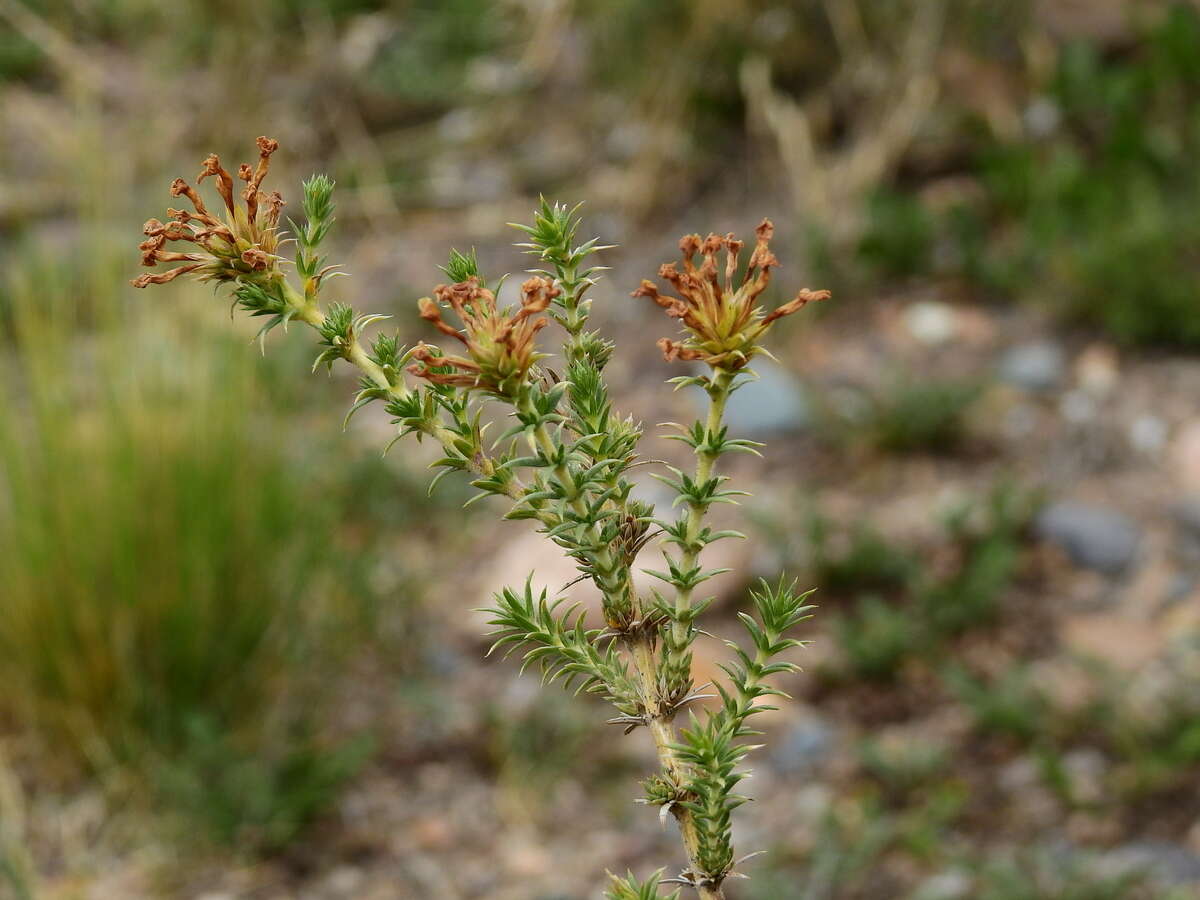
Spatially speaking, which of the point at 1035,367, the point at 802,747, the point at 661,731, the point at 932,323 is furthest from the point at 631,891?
the point at 932,323

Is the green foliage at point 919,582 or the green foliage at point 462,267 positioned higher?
the green foliage at point 919,582

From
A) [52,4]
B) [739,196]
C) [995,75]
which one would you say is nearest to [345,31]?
[52,4]

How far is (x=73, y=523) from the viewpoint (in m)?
2.70

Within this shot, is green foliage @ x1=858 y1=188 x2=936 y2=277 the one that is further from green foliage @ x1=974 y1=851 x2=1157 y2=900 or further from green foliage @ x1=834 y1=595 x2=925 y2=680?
green foliage @ x1=974 y1=851 x2=1157 y2=900

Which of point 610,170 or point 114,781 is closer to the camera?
point 114,781

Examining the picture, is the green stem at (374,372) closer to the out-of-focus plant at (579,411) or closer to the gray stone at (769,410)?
the out-of-focus plant at (579,411)

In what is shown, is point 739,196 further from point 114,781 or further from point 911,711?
point 114,781

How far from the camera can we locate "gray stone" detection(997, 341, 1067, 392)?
4023mm

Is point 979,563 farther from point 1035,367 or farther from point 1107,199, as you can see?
point 1107,199

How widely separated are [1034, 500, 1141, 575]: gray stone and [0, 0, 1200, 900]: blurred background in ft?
0.04

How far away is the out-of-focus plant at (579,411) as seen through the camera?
71cm

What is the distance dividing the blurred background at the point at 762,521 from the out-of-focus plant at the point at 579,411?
181 centimetres

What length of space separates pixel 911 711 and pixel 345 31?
4656 millimetres

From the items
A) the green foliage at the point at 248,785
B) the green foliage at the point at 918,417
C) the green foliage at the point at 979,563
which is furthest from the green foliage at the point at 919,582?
the green foliage at the point at 248,785
